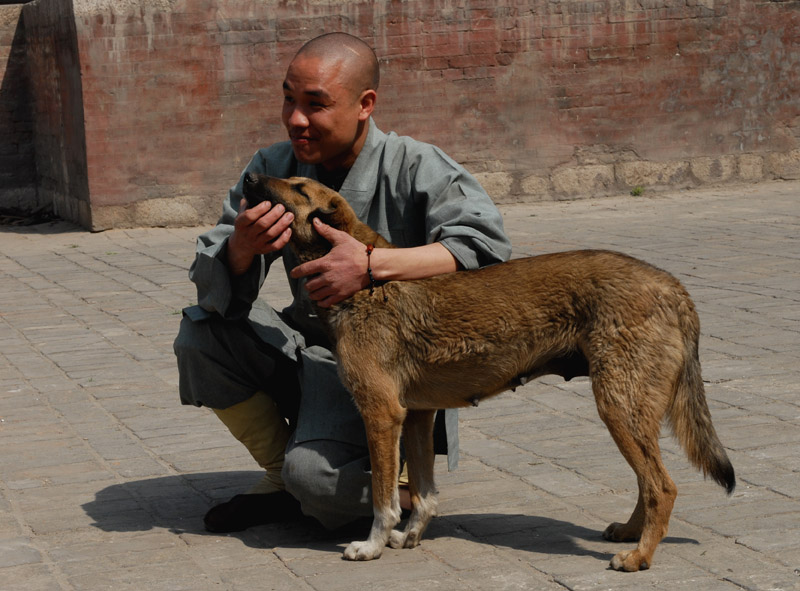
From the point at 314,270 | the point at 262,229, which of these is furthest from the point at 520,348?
the point at 262,229

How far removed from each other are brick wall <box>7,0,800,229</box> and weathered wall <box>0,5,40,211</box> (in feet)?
8.27

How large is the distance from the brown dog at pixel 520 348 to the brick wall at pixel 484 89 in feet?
31.7

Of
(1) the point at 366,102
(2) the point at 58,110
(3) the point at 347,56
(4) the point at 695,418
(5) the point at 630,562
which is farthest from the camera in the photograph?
(2) the point at 58,110

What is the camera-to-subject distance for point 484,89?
14695 mm

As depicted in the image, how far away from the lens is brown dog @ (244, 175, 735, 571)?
390 cm

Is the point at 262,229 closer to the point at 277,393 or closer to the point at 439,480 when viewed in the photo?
the point at 277,393

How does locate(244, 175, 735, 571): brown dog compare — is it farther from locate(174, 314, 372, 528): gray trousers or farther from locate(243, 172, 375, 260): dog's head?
locate(174, 314, 372, 528): gray trousers

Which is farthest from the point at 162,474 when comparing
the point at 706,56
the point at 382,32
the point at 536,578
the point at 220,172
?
the point at 706,56

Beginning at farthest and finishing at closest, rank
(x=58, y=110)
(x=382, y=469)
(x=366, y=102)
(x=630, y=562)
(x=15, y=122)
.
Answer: (x=15, y=122) < (x=58, y=110) < (x=366, y=102) < (x=382, y=469) < (x=630, y=562)

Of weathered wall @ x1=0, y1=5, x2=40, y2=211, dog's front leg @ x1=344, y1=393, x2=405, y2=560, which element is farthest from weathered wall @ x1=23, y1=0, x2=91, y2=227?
dog's front leg @ x1=344, y1=393, x2=405, y2=560

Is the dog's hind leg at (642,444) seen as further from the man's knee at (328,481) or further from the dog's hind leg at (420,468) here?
the man's knee at (328,481)

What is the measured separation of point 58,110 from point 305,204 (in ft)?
35.7

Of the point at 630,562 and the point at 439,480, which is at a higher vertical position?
the point at 630,562

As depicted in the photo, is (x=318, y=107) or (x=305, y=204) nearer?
(x=305, y=204)
